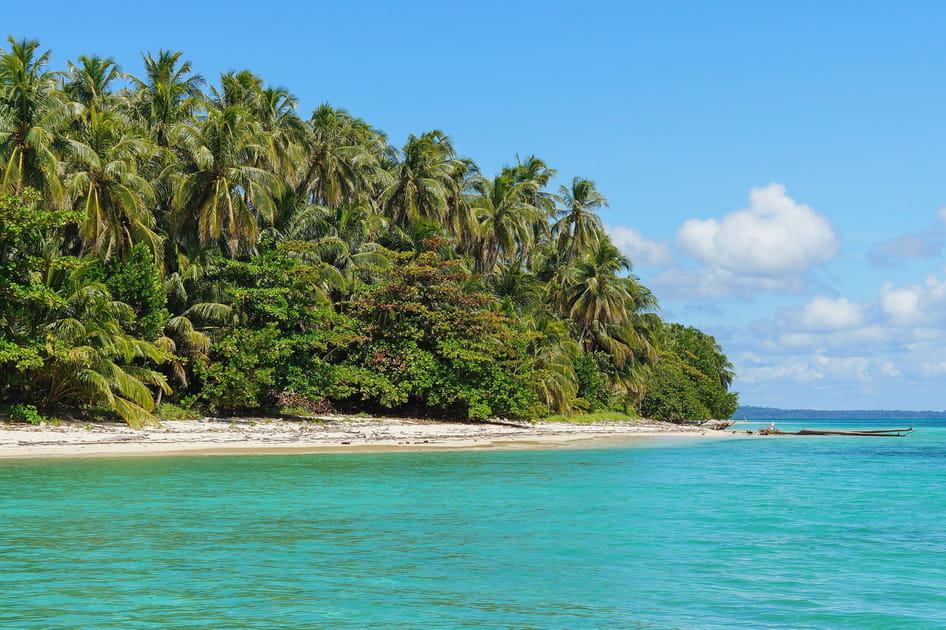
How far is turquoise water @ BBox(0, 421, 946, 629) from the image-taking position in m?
7.97

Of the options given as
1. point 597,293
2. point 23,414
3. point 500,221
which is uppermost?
point 500,221

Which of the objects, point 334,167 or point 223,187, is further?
point 334,167

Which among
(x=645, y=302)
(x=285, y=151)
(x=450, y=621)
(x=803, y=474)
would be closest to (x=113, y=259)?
(x=285, y=151)

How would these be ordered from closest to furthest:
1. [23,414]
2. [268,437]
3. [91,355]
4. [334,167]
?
[91,355], [23,414], [268,437], [334,167]

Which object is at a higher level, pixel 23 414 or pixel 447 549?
pixel 23 414

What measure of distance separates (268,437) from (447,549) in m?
17.4

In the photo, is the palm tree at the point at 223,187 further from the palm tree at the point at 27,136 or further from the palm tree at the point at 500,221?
the palm tree at the point at 500,221

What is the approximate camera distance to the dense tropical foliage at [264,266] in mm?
25141

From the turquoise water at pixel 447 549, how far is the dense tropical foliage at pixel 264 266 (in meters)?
6.95

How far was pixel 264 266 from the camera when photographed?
31219 millimetres

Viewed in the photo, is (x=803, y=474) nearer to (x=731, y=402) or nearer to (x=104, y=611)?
(x=104, y=611)

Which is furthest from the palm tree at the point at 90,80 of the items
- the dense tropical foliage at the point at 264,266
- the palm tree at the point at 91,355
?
the palm tree at the point at 91,355

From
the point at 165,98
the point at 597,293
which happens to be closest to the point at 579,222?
the point at 597,293

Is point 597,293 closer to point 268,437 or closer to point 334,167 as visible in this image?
point 334,167
